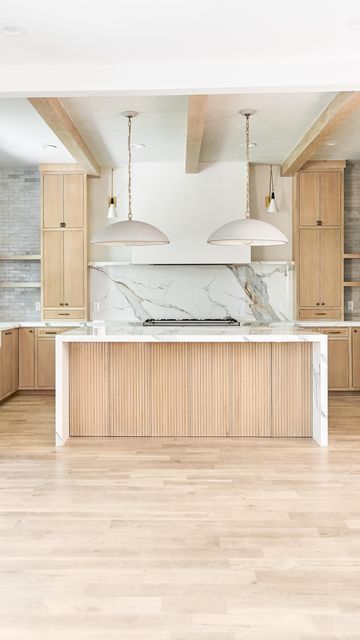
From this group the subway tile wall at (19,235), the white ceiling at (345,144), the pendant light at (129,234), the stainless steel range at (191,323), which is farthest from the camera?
the subway tile wall at (19,235)

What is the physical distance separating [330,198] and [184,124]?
2347 millimetres

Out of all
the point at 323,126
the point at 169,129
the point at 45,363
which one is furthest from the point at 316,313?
the point at 45,363

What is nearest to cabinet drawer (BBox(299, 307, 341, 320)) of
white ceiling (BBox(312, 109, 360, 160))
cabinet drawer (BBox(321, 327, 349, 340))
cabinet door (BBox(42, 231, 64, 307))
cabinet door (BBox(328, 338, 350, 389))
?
cabinet drawer (BBox(321, 327, 349, 340))

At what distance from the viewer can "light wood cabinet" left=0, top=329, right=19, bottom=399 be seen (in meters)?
6.38

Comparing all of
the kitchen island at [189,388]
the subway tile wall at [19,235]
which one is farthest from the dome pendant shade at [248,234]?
the subway tile wall at [19,235]

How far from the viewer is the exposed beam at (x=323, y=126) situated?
445 centimetres

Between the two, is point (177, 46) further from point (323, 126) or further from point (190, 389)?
point (190, 389)

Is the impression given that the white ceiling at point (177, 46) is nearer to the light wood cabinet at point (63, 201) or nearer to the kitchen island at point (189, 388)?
the kitchen island at point (189, 388)

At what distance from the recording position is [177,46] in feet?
12.2

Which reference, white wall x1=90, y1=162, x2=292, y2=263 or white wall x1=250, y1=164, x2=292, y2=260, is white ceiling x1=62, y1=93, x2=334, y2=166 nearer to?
white wall x1=90, y1=162, x2=292, y2=263

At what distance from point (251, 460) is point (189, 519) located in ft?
4.06

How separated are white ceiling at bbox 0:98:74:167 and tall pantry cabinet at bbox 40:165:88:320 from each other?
0.30m

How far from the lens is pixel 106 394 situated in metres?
4.99

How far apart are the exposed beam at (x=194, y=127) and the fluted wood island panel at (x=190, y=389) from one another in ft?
5.73
